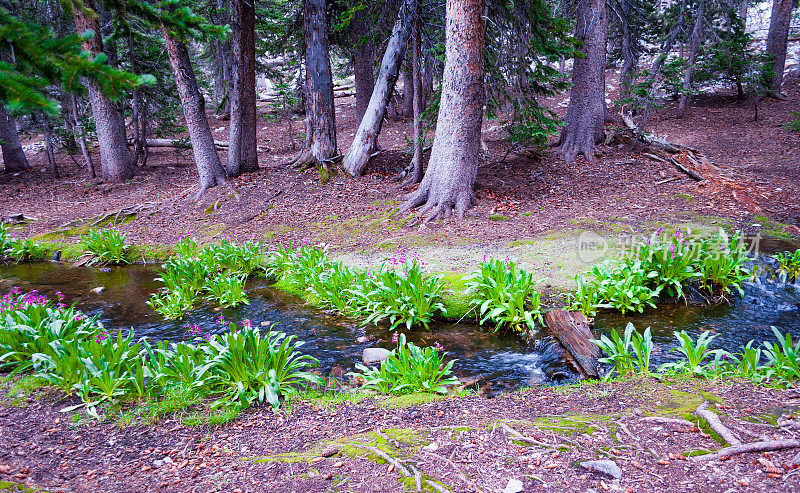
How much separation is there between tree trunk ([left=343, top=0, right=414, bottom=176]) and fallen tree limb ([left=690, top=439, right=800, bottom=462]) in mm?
9532

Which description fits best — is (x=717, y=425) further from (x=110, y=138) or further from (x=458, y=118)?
(x=110, y=138)

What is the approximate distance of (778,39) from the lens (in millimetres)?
15625

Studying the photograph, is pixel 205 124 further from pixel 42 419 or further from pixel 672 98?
pixel 672 98

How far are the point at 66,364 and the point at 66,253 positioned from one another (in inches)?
261

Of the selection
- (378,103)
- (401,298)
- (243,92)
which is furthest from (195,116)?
(401,298)

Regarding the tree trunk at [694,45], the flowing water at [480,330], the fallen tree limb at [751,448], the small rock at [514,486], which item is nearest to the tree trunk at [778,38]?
the tree trunk at [694,45]

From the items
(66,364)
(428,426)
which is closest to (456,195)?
(428,426)

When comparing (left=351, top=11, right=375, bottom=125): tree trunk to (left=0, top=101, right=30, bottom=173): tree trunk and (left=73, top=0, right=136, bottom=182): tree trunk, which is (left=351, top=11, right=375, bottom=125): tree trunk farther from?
(left=0, top=101, right=30, bottom=173): tree trunk

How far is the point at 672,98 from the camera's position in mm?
18984

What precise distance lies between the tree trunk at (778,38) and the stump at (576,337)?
1644cm

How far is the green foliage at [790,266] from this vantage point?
546 cm

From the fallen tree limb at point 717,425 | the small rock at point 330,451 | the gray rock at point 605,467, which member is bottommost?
the small rock at point 330,451

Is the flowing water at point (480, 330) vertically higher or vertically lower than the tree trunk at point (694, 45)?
lower

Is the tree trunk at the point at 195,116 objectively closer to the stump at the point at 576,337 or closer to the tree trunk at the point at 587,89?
the stump at the point at 576,337
